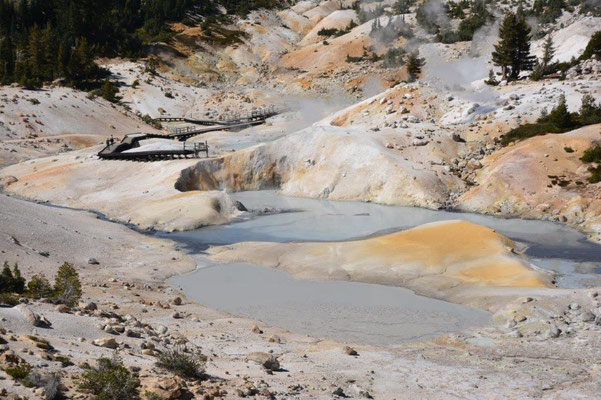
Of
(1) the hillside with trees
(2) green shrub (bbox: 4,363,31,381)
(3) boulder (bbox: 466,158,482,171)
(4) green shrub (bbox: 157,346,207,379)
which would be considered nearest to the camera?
(2) green shrub (bbox: 4,363,31,381)

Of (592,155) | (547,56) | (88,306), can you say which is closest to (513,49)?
(547,56)

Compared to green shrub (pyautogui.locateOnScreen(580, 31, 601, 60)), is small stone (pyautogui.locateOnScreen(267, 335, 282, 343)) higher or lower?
lower

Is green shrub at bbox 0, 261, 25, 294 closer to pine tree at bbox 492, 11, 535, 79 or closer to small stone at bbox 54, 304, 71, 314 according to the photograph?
small stone at bbox 54, 304, 71, 314

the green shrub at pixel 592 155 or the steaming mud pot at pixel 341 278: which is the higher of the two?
the green shrub at pixel 592 155

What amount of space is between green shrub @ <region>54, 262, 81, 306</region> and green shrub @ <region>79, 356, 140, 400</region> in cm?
854

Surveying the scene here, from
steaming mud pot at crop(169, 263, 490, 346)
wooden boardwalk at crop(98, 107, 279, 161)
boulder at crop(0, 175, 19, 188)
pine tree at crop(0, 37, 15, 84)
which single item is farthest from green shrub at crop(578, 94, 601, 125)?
pine tree at crop(0, 37, 15, 84)

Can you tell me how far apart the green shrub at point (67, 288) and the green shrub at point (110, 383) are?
28.0 ft

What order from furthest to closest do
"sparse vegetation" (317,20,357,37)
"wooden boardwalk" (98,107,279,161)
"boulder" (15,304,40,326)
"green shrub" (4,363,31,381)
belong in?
"sparse vegetation" (317,20,357,37) → "wooden boardwalk" (98,107,279,161) → "boulder" (15,304,40,326) → "green shrub" (4,363,31,381)

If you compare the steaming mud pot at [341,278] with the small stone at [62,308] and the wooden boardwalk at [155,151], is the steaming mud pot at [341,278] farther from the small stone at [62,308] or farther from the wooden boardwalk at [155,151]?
the wooden boardwalk at [155,151]

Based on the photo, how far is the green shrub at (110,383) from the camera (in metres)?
12.5

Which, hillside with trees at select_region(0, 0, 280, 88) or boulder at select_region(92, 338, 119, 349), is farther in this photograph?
hillside with trees at select_region(0, 0, 280, 88)

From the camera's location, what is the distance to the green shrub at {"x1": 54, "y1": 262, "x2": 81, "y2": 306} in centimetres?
2120

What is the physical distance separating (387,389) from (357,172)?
3634cm

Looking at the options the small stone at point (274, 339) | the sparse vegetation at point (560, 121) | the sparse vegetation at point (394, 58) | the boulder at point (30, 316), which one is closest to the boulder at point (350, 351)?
the small stone at point (274, 339)
